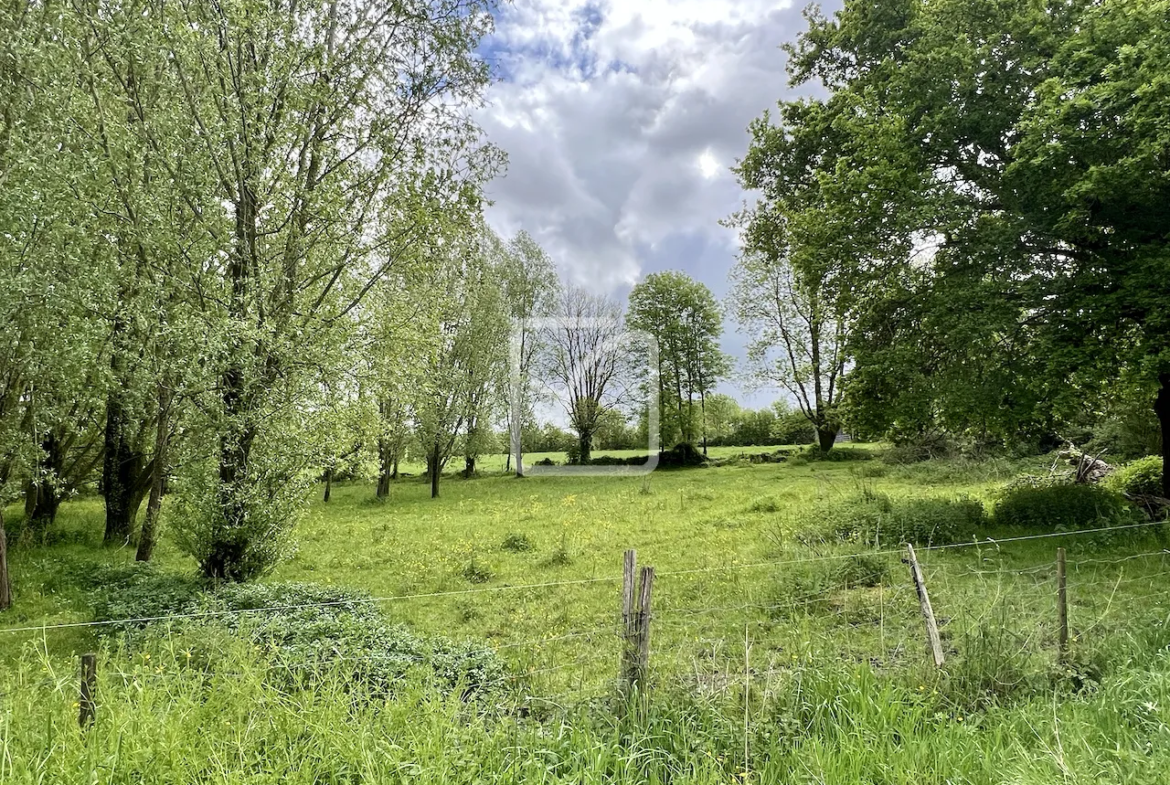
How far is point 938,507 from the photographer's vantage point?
38.7ft

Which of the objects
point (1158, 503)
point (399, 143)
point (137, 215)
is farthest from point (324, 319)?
point (1158, 503)

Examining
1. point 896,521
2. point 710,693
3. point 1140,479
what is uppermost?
point 1140,479

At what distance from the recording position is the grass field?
343 centimetres

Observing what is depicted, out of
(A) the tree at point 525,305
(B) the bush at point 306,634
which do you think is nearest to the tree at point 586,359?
(A) the tree at point 525,305

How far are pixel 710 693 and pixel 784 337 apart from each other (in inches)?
1395

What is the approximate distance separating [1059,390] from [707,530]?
746 cm

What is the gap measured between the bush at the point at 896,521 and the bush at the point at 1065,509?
0.60m

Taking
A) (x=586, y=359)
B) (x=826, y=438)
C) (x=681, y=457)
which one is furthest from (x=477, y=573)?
(x=586, y=359)

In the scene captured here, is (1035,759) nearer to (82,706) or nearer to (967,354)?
(82,706)

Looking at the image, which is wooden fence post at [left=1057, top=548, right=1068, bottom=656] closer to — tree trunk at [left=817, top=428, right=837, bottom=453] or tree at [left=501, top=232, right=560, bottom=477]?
tree at [left=501, top=232, right=560, bottom=477]

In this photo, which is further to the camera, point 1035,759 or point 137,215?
point 137,215

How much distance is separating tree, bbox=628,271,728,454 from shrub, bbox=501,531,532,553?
1040 inches

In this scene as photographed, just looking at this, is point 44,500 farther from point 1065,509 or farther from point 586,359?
point 586,359

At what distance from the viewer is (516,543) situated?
12906 mm
